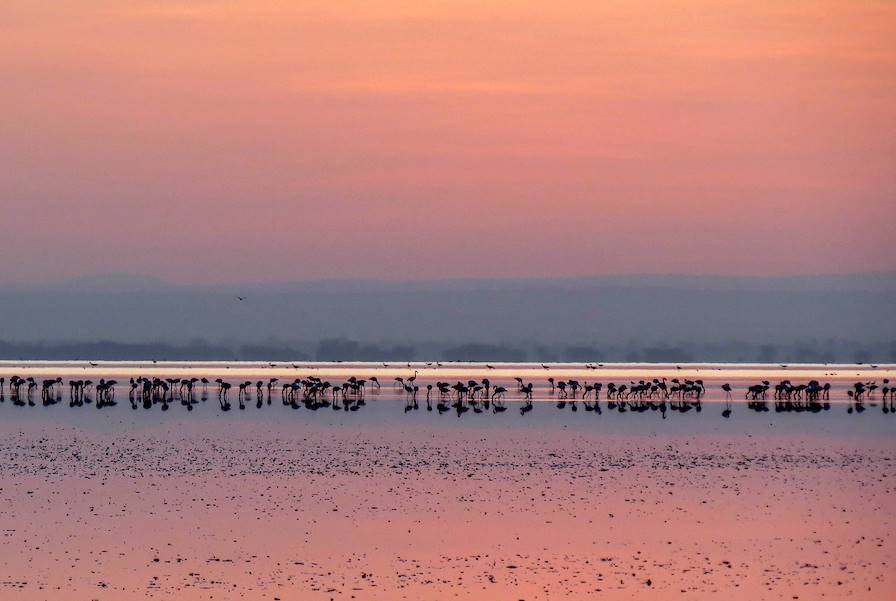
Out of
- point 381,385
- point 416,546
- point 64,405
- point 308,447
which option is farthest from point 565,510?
point 381,385

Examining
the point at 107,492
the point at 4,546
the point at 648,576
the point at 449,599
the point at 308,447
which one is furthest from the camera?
the point at 308,447

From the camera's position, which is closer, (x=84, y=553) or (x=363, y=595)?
(x=363, y=595)

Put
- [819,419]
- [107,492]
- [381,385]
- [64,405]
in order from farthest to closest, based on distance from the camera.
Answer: [381,385] < [64,405] < [819,419] < [107,492]

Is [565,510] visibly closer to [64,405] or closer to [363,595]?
[363,595]

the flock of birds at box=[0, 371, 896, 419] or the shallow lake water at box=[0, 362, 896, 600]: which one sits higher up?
the shallow lake water at box=[0, 362, 896, 600]

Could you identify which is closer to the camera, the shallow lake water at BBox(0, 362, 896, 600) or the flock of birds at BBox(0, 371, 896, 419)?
the shallow lake water at BBox(0, 362, 896, 600)

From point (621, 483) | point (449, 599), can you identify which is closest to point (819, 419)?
point (621, 483)

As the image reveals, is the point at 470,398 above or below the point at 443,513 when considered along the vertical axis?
below

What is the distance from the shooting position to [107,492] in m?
37.6

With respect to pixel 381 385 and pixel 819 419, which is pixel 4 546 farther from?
pixel 381 385

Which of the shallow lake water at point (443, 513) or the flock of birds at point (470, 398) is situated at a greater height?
the shallow lake water at point (443, 513)

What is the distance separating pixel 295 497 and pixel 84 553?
8996 millimetres

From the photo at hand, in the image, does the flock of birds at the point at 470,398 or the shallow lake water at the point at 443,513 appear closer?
the shallow lake water at the point at 443,513

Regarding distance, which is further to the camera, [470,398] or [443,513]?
[470,398]
